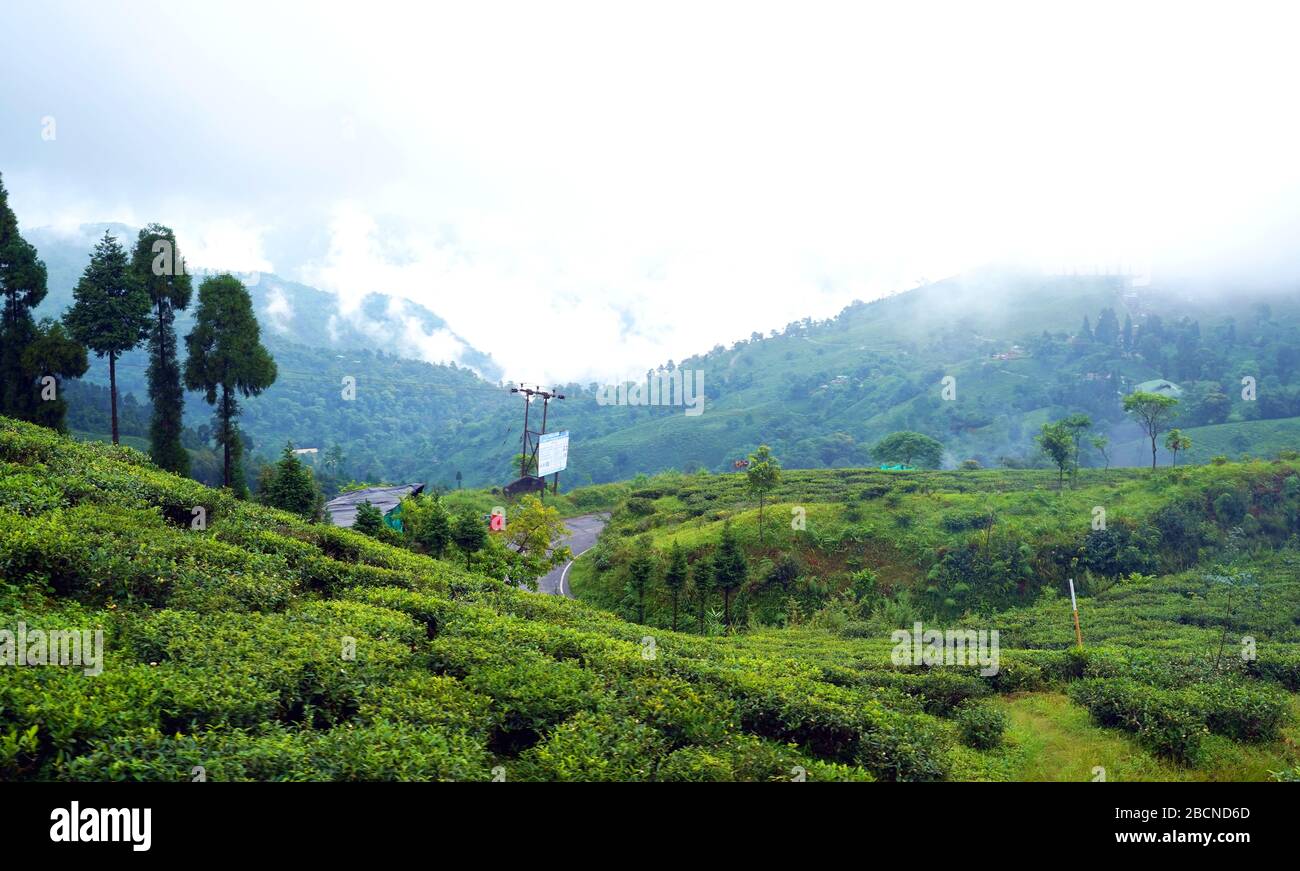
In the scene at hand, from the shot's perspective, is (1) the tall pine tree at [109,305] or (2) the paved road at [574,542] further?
(2) the paved road at [574,542]

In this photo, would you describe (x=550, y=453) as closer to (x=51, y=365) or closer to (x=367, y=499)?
(x=367, y=499)

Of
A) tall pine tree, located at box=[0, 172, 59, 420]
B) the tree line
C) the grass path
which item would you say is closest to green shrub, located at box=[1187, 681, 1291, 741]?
the grass path

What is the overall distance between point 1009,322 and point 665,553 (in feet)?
519

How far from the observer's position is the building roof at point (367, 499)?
35781mm

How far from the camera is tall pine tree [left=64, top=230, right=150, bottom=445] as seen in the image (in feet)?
80.2

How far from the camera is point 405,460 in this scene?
12712cm

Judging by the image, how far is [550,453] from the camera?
48.4 m

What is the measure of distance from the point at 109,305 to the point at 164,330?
269cm

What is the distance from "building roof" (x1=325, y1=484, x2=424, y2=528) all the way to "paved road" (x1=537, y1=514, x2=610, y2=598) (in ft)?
25.9

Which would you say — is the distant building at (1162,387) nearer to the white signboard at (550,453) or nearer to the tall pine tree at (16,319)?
the white signboard at (550,453)

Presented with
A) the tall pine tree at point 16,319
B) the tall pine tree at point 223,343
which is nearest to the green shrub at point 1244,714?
the tall pine tree at point 223,343

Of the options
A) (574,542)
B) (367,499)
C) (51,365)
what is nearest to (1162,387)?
(574,542)

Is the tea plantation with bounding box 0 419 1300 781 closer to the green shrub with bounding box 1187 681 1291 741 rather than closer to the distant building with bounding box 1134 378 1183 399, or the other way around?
the green shrub with bounding box 1187 681 1291 741

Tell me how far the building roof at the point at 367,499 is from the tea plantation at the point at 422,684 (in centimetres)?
1790
